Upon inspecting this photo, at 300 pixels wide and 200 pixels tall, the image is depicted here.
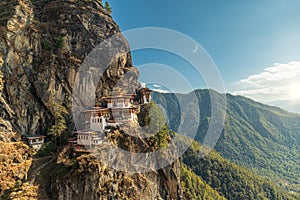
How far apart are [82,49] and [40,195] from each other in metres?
27.2

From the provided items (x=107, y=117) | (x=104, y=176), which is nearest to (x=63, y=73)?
(x=107, y=117)

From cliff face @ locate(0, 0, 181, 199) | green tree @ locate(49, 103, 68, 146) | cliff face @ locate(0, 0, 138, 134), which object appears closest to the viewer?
cliff face @ locate(0, 0, 181, 199)

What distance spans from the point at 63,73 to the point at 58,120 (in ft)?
28.6

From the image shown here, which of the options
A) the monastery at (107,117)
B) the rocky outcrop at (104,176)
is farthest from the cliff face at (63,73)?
the monastery at (107,117)

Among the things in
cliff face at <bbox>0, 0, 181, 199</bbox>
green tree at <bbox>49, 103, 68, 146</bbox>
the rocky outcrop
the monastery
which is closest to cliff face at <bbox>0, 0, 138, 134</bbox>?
cliff face at <bbox>0, 0, 181, 199</bbox>

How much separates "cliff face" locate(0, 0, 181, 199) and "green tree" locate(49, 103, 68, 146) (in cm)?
77

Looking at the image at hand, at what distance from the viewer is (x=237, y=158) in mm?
165875

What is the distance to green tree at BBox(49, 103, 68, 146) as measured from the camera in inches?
1192

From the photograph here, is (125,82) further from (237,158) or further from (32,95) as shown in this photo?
(237,158)

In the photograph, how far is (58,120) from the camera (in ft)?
107

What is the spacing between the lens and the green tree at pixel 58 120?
3027cm

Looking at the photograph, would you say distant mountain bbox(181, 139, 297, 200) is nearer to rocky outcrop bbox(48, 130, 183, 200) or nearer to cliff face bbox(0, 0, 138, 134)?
rocky outcrop bbox(48, 130, 183, 200)

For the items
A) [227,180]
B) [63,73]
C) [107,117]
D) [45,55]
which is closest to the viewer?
[107,117]

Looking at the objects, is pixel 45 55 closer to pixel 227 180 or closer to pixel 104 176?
pixel 104 176
